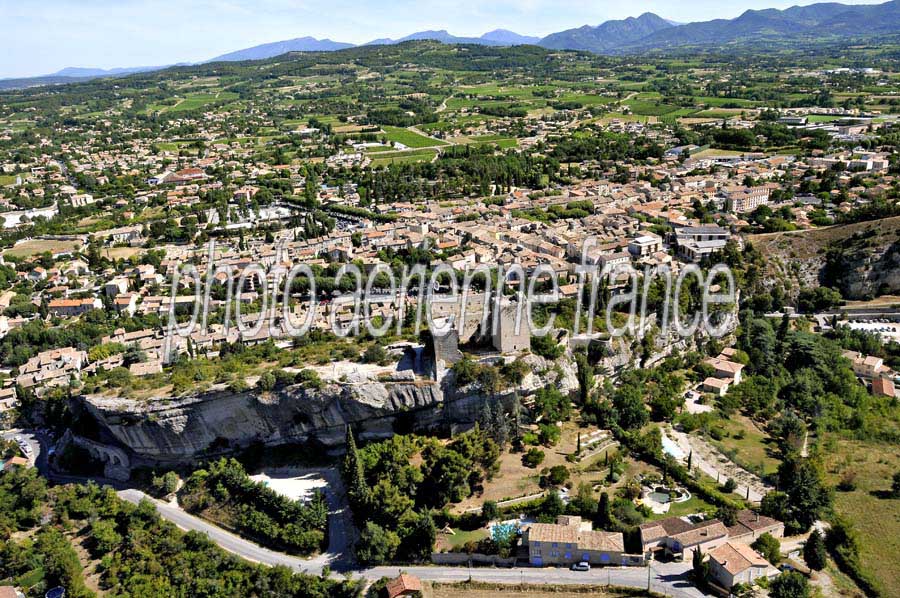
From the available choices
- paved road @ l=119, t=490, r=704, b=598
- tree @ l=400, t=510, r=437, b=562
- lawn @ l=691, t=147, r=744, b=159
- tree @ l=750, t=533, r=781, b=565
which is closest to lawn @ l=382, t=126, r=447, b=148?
lawn @ l=691, t=147, r=744, b=159

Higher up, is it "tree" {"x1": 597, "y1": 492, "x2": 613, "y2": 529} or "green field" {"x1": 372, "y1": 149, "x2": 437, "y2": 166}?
"green field" {"x1": 372, "y1": 149, "x2": 437, "y2": 166}

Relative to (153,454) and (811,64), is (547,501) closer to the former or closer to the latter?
(153,454)

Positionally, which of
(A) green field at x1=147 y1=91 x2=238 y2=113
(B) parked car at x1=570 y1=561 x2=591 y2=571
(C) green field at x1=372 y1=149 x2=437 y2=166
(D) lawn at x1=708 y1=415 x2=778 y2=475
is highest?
(A) green field at x1=147 y1=91 x2=238 y2=113

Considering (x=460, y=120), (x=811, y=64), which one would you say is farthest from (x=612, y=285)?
(x=811, y=64)

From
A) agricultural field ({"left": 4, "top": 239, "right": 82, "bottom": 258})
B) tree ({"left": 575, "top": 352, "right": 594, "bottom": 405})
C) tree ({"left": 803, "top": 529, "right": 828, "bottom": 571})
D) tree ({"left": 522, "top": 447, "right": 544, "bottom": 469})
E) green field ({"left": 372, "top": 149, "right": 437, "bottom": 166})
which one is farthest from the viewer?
green field ({"left": 372, "top": 149, "right": 437, "bottom": 166})

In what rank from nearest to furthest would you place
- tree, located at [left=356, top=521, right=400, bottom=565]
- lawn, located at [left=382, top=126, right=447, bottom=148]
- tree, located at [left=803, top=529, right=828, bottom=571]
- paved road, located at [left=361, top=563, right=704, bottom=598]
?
paved road, located at [left=361, top=563, right=704, bottom=598] → tree, located at [left=803, top=529, right=828, bottom=571] → tree, located at [left=356, top=521, right=400, bottom=565] → lawn, located at [left=382, top=126, right=447, bottom=148]

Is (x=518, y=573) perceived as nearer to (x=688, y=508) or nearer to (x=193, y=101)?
(x=688, y=508)

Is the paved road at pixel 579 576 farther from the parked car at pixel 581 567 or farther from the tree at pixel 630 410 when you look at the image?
the tree at pixel 630 410

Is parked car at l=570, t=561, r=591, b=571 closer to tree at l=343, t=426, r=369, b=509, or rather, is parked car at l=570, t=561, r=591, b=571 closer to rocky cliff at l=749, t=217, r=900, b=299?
tree at l=343, t=426, r=369, b=509
